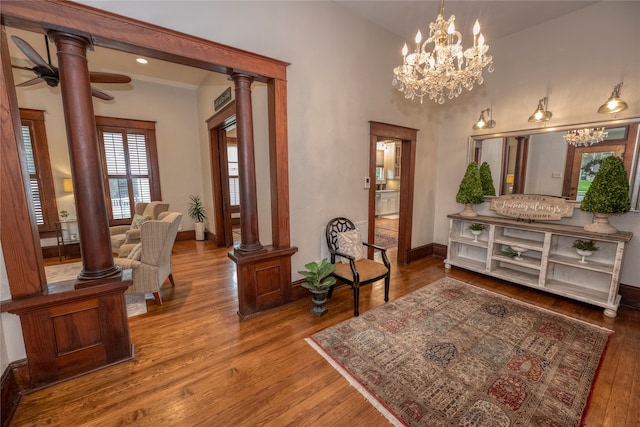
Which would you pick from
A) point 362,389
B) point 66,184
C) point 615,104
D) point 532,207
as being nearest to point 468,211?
point 532,207

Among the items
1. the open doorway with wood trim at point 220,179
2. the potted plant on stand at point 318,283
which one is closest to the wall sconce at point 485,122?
the potted plant on stand at point 318,283

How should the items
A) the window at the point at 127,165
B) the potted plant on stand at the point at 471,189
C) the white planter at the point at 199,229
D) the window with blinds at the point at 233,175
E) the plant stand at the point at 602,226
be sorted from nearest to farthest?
the plant stand at the point at 602,226, the potted plant on stand at the point at 471,189, the window at the point at 127,165, the white planter at the point at 199,229, the window with blinds at the point at 233,175

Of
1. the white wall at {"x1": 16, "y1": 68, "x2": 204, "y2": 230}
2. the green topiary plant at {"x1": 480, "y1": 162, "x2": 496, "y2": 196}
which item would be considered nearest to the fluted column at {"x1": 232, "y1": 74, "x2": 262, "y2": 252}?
the green topiary plant at {"x1": 480, "y1": 162, "x2": 496, "y2": 196}

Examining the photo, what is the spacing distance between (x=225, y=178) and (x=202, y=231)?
1599 mm

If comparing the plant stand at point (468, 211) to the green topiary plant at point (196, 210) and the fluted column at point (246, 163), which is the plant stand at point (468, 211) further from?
the green topiary plant at point (196, 210)

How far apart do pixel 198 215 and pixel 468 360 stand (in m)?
5.64

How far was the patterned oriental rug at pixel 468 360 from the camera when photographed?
166 centimetres

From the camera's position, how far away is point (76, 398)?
1744mm

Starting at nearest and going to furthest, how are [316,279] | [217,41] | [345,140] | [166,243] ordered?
[217,41], [316,279], [166,243], [345,140]

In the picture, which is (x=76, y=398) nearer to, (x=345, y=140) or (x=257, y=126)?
(x=257, y=126)

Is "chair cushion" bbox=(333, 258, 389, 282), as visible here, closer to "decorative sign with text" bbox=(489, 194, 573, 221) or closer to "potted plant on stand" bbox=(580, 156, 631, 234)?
"decorative sign with text" bbox=(489, 194, 573, 221)

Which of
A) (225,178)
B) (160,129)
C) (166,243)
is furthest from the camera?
(160,129)

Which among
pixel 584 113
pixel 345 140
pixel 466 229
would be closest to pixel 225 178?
pixel 345 140

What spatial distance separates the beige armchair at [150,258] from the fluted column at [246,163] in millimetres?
926
